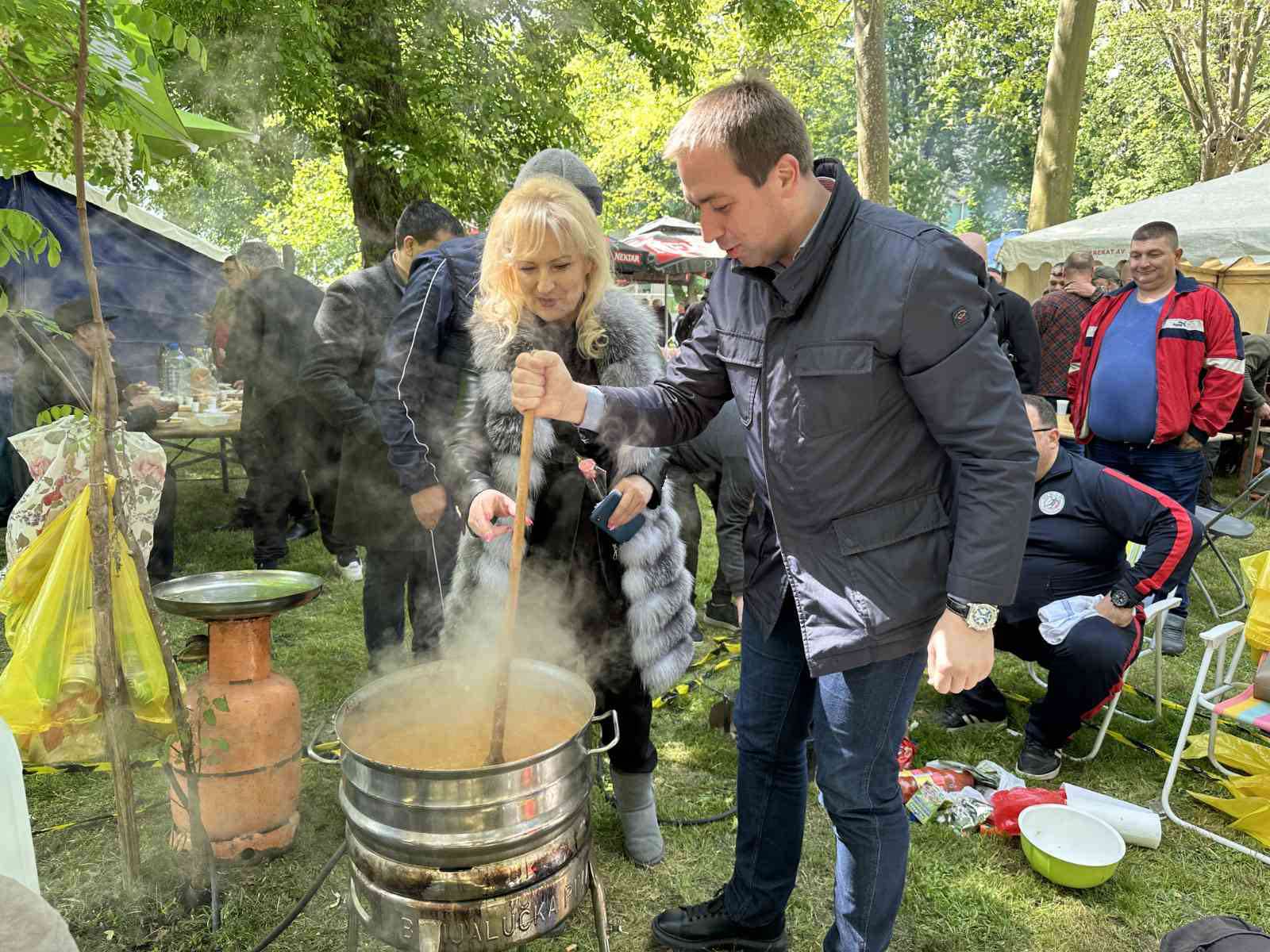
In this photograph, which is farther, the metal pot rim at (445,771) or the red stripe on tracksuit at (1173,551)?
the red stripe on tracksuit at (1173,551)

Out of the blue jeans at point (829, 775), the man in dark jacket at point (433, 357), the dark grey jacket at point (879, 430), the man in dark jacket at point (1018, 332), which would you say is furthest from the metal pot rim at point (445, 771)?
the man in dark jacket at point (1018, 332)

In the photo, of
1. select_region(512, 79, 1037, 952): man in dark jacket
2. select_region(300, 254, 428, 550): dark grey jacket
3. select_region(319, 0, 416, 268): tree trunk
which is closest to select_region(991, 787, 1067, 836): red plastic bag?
select_region(512, 79, 1037, 952): man in dark jacket

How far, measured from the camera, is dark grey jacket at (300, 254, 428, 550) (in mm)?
3701

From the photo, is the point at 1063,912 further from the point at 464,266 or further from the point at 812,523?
the point at 464,266

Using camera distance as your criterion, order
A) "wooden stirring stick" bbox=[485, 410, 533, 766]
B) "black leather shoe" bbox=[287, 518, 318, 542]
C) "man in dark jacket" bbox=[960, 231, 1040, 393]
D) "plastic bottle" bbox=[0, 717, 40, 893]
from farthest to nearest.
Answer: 1. "black leather shoe" bbox=[287, 518, 318, 542]
2. "man in dark jacket" bbox=[960, 231, 1040, 393]
3. "wooden stirring stick" bbox=[485, 410, 533, 766]
4. "plastic bottle" bbox=[0, 717, 40, 893]

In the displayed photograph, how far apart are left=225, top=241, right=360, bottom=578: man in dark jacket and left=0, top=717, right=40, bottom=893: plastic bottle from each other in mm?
4030

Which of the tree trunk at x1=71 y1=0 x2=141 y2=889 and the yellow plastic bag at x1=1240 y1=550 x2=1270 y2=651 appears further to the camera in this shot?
the yellow plastic bag at x1=1240 y1=550 x2=1270 y2=651

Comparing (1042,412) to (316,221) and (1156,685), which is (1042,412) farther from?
(316,221)

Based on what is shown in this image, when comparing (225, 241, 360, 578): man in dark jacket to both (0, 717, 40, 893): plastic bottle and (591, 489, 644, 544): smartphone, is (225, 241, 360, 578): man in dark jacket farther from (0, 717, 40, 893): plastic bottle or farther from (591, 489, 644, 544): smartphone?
(0, 717, 40, 893): plastic bottle

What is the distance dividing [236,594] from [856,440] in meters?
2.26

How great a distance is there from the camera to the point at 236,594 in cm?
286

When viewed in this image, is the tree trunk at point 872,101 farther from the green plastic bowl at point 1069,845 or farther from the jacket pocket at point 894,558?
the jacket pocket at point 894,558

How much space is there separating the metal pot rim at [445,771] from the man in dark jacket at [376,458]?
1346mm

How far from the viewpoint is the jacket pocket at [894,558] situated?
1741 millimetres
